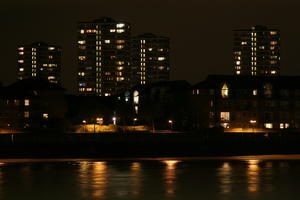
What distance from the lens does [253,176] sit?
119 ft

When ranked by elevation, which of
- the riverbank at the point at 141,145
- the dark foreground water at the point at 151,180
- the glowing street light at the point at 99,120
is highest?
the glowing street light at the point at 99,120

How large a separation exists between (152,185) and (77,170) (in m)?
10.1

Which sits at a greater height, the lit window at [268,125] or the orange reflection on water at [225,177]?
the lit window at [268,125]

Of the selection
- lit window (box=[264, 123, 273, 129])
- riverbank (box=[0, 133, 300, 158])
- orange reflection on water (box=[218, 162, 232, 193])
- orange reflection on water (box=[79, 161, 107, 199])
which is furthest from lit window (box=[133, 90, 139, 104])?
orange reflection on water (box=[218, 162, 232, 193])

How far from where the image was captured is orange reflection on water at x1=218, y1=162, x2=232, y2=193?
100.0 ft

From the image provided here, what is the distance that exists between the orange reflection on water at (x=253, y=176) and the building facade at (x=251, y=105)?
47.0m

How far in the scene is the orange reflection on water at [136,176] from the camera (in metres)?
30.1

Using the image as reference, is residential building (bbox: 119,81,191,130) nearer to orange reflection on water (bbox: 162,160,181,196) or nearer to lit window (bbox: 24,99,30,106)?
lit window (bbox: 24,99,30,106)

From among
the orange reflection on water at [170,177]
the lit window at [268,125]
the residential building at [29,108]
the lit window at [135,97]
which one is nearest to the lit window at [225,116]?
the lit window at [268,125]

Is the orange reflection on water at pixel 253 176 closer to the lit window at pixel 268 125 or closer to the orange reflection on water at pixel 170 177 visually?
the orange reflection on water at pixel 170 177

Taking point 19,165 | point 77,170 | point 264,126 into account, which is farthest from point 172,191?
point 264,126

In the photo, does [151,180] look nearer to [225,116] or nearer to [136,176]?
[136,176]

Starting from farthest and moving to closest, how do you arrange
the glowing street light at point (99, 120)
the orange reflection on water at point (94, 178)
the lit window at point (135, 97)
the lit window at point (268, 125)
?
the lit window at point (135, 97) < the glowing street light at point (99, 120) < the lit window at point (268, 125) < the orange reflection on water at point (94, 178)

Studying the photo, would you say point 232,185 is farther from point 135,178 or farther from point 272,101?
point 272,101
